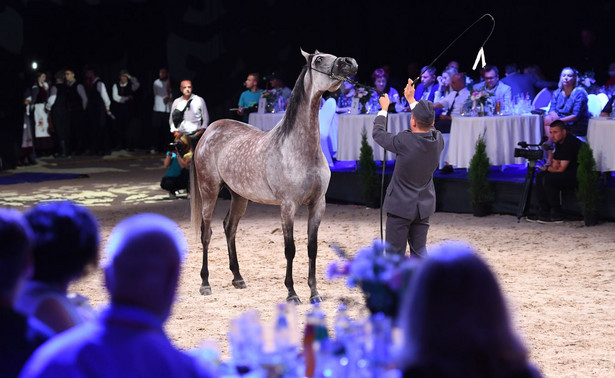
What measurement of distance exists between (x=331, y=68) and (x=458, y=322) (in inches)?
217

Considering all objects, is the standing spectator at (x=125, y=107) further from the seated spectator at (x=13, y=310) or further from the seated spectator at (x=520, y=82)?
the seated spectator at (x=13, y=310)

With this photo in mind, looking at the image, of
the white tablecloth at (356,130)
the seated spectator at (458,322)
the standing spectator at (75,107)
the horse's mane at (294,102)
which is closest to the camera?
the seated spectator at (458,322)

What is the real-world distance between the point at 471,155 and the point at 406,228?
5.90 meters

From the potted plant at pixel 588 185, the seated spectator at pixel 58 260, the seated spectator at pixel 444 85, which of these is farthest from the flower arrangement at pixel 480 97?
the seated spectator at pixel 58 260

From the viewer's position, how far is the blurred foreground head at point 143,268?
2.01m

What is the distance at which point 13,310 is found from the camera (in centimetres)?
221

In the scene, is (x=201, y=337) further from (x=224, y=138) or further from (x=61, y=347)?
(x=61, y=347)

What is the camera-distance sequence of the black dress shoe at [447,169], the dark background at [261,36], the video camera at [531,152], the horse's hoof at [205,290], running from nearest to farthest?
1. the horse's hoof at [205,290]
2. the video camera at [531,152]
3. the black dress shoe at [447,169]
4. the dark background at [261,36]

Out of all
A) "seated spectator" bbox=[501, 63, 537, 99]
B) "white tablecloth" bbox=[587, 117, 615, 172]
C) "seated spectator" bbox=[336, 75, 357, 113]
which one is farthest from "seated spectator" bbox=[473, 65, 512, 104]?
"white tablecloth" bbox=[587, 117, 615, 172]

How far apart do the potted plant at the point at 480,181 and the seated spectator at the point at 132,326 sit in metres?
9.65

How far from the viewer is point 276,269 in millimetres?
8664

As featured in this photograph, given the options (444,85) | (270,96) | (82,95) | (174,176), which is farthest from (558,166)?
(82,95)

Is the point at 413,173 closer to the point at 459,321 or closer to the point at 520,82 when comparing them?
the point at 459,321

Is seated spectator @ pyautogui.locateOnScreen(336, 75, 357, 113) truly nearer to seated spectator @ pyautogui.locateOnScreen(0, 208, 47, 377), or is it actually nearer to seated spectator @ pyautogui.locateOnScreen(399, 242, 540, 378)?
seated spectator @ pyautogui.locateOnScreen(0, 208, 47, 377)
